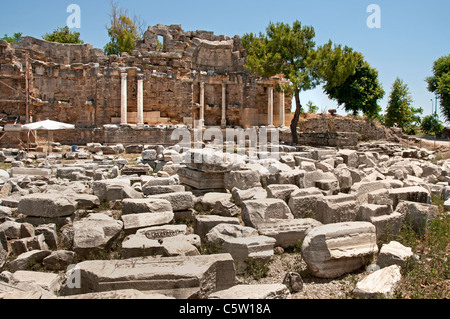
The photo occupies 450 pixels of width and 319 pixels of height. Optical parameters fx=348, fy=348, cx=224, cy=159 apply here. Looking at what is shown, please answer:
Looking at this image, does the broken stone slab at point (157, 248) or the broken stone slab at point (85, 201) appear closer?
the broken stone slab at point (157, 248)

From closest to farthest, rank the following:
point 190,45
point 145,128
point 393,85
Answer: point 145,128 < point 190,45 < point 393,85

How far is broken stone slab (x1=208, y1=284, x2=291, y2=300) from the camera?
3.43 meters

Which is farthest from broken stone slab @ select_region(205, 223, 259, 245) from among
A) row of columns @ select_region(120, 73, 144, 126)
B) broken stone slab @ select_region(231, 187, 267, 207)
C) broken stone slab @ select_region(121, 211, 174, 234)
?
row of columns @ select_region(120, 73, 144, 126)

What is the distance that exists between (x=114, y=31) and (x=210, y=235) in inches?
1191

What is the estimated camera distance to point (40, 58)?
69.9 ft

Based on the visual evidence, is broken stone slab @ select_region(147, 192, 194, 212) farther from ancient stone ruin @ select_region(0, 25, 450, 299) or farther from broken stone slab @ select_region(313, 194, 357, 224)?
broken stone slab @ select_region(313, 194, 357, 224)

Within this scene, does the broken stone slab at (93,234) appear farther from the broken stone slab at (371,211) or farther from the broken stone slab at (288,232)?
the broken stone slab at (371,211)

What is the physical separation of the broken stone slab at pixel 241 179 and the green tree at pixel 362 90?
25.1m

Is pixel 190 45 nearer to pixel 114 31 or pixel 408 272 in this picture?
pixel 114 31

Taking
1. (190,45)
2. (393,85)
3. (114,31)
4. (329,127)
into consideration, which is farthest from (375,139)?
(114,31)

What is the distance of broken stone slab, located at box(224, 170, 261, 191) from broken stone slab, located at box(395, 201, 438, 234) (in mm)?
3134

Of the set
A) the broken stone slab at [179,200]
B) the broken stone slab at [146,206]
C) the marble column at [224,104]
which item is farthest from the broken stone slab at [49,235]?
the marble column at [224,104]

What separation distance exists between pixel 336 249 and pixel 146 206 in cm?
329

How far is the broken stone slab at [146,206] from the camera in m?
6.14
